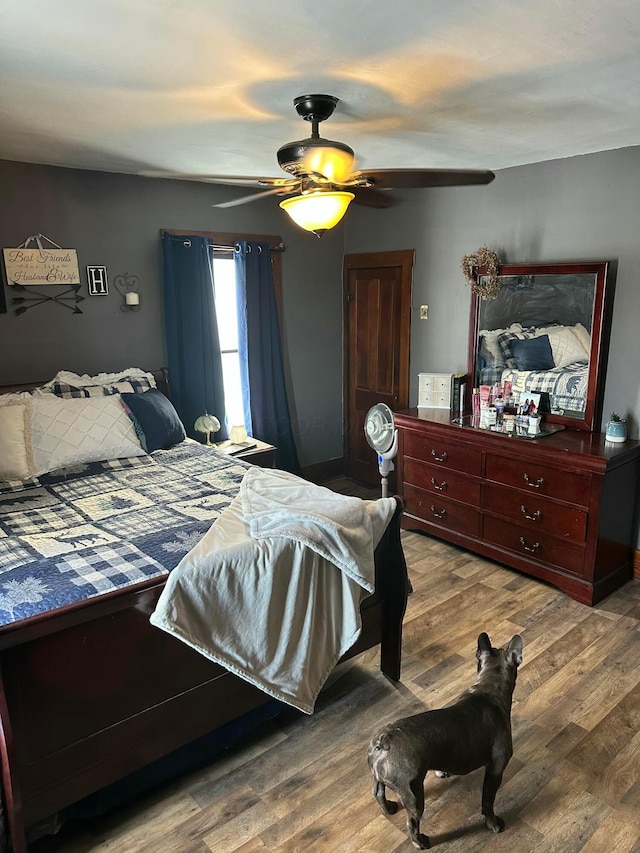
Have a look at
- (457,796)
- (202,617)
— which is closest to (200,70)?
(202,617)

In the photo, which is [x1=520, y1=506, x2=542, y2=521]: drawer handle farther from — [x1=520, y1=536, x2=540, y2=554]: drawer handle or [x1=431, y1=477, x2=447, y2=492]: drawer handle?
[x1=431, y1=477, x2=447, y2=492]: drawer handle

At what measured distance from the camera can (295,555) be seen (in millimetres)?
2002

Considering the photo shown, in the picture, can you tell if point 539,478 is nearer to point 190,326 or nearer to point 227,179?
point 227,179

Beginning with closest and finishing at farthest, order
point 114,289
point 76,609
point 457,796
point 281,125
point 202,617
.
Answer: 1. point 76,609
2. point 202,617
3. point 457,796
4. point 281,125
5. point 114,289

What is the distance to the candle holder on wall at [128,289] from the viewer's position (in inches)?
148

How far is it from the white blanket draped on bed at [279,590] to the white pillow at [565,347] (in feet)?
6.10

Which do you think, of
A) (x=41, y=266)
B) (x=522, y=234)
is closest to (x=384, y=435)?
(x=522, y=234)

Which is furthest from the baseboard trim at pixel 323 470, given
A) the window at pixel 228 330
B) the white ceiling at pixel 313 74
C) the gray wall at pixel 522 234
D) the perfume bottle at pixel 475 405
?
the white ceiling at pixel 313 74

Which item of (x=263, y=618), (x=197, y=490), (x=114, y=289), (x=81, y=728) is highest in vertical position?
(x=114, y=289)

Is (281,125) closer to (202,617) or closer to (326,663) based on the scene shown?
(202,617)

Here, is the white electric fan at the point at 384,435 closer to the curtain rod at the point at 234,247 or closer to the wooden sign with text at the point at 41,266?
the curtain rod at the point at 234,247

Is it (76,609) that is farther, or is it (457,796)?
(457,796)

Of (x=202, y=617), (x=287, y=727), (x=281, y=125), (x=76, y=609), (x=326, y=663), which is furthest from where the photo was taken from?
(x=281, y=125)

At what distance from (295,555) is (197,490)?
3.03ft
